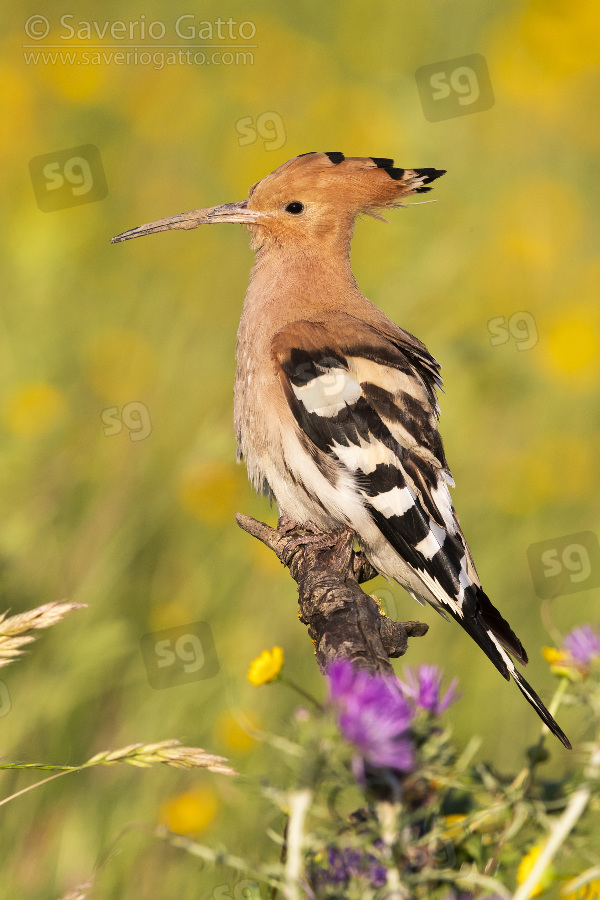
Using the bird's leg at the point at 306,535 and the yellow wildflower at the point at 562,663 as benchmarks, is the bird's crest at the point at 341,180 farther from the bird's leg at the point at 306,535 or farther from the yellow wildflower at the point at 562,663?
the yellow wildflower at the point at 562,663

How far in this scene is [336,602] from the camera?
4.42ft

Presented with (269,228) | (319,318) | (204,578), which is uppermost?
(269,228)

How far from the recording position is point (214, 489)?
2.98 m

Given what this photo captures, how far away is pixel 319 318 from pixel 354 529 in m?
0.54

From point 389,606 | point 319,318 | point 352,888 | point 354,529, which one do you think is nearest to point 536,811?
point 352,888

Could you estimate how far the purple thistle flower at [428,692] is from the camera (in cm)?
65

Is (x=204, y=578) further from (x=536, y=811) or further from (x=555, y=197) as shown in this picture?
(x=555, y=197)
